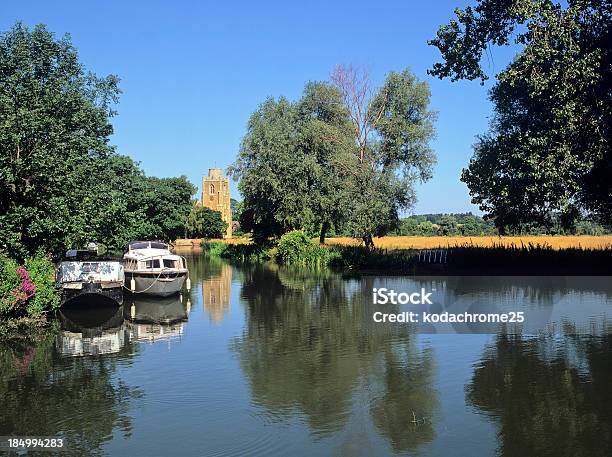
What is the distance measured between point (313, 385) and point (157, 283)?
1911cm

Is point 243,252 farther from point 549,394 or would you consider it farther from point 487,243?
point 549,394

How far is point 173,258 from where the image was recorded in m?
34.5

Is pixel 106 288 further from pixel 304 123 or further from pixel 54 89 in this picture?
pixel 304 123

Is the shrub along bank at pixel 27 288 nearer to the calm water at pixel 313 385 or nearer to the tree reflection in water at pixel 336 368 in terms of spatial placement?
the calm water at pixel 313 385

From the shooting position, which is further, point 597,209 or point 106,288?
point 597,209

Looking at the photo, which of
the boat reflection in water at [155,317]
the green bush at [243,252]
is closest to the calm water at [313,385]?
the boat reflection in water at [155,317]

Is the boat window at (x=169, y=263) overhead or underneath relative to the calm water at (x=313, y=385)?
overhead

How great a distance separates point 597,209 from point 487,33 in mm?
11804

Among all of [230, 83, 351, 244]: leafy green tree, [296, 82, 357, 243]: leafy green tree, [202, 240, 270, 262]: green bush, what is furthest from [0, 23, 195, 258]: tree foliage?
[202, 240, 270, 262]: green bush

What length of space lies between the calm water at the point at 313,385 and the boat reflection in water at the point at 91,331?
0.08 m

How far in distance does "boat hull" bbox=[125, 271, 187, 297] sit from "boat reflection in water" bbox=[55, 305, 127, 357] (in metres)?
3.42

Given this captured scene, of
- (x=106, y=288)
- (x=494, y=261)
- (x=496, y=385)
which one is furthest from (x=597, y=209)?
(x=106, y=288)

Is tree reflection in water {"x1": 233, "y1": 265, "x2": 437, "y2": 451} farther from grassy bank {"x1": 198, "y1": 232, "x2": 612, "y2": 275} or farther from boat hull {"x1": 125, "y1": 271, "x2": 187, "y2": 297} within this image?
grassy bank {"x1": 198, "y1": 232, "x2": 612, "y2": 275}

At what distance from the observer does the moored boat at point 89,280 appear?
87.3 feet
